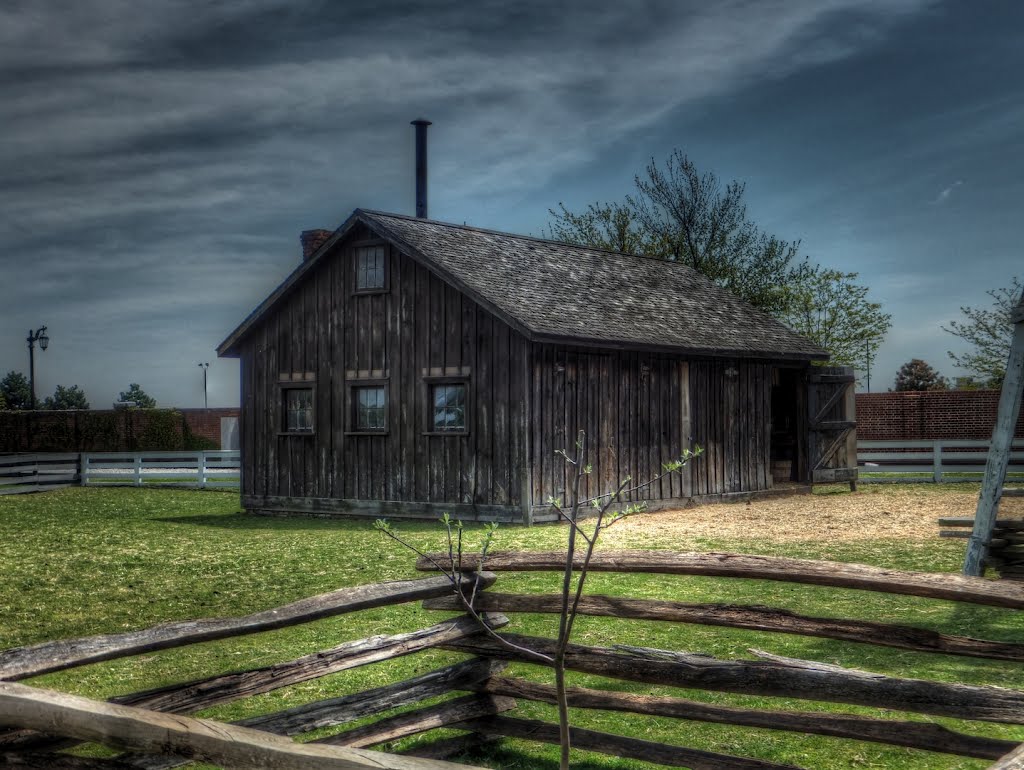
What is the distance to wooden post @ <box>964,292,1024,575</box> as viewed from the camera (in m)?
10.7

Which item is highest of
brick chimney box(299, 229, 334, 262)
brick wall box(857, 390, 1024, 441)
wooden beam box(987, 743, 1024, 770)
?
brick chimney box(299, 229, 334, 262)

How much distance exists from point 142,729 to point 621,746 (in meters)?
2.81

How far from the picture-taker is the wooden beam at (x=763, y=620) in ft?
16.2

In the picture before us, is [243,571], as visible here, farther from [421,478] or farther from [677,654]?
[677,654]

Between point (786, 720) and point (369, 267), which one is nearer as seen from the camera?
point (786, 720)

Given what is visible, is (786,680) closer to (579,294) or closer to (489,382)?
(489,382)

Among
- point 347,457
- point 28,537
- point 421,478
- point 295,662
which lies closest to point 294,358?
point 347,457

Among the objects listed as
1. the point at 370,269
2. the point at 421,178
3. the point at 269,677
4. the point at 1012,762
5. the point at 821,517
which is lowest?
the point at 821,517

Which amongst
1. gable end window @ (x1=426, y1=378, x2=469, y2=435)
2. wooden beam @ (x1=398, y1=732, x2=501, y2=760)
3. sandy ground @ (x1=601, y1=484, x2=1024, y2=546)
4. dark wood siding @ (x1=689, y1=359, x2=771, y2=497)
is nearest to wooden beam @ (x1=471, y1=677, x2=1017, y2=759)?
wooden beam @ (x1=398, y1=732, x2=501, y2=760)

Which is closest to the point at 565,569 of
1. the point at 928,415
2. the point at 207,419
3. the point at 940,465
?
the point at 940,465

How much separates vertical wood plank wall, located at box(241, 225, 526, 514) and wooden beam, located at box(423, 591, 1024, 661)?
11.8 metres

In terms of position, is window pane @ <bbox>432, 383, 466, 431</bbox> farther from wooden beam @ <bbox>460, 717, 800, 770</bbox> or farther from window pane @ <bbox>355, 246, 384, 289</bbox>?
wooden beam @ <bbox>460, 717, 800, 770</bbox>

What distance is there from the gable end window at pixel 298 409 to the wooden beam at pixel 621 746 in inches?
625

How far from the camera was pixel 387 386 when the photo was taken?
2008 centimetres
